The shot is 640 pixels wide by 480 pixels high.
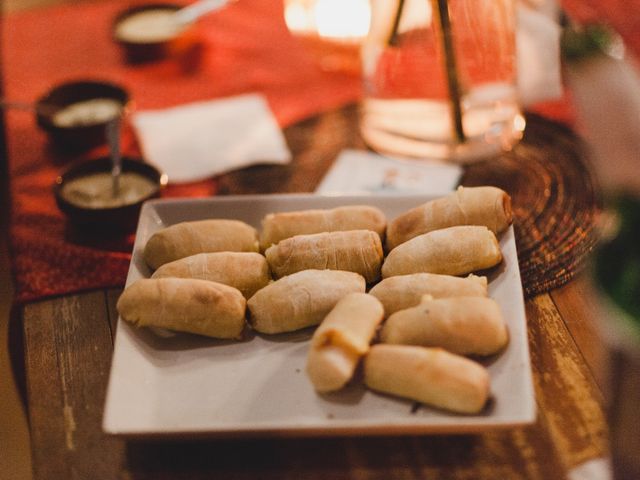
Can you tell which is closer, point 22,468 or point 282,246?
point 282,246

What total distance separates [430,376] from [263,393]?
18cm

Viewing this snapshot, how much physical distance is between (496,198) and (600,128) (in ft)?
1.22

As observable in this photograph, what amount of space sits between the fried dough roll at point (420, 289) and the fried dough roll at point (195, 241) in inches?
8.1

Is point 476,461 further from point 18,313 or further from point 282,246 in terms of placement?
point 18,313

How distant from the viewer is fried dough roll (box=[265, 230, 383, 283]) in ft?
2.90

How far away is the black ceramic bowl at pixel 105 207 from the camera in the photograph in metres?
1.10

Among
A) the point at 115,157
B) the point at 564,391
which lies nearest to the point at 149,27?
the point at 115,157

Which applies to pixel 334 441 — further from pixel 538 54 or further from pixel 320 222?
pixel 538 54

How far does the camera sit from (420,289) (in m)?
0.81

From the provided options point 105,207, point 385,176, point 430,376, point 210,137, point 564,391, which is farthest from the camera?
point 210,137

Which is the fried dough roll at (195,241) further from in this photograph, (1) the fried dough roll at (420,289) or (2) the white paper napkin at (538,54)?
(2) the white paper napkin at (538,54)

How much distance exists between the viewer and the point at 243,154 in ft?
4.25

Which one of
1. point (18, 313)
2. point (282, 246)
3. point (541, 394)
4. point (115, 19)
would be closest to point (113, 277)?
point (18, 313)

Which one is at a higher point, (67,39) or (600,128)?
(600,128)
